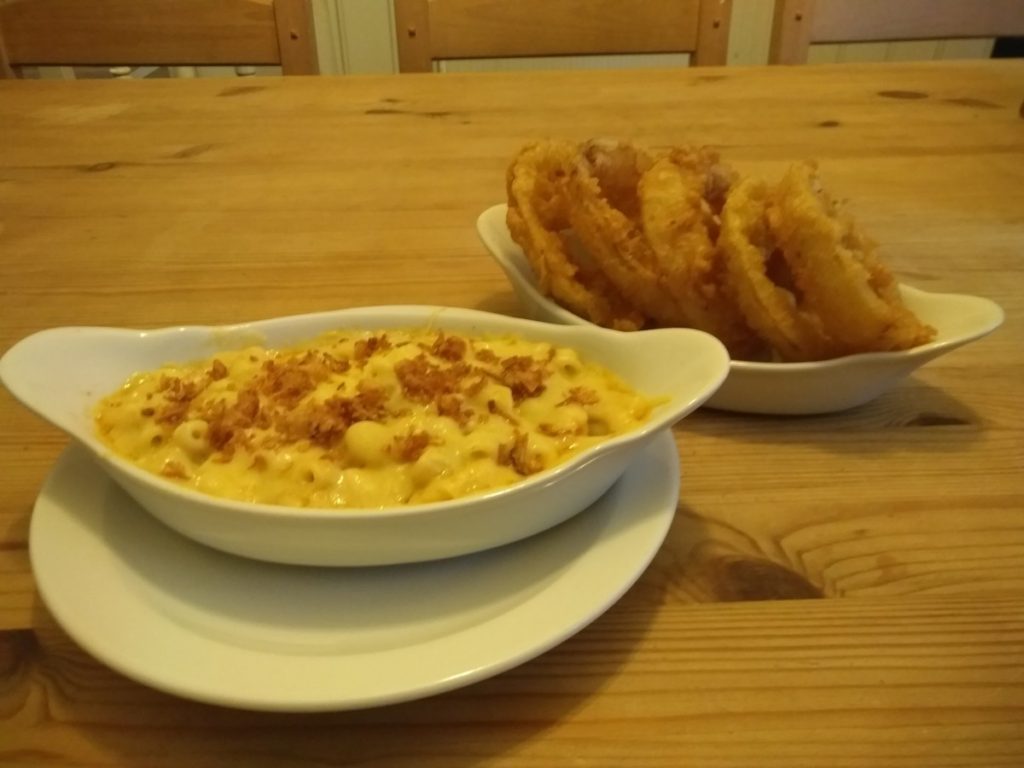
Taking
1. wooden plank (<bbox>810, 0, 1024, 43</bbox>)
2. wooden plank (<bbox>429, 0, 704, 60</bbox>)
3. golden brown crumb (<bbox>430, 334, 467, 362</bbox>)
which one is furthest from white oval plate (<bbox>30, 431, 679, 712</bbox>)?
wooden plank (<bbox>810, 0, 1024, 43</bbox>)

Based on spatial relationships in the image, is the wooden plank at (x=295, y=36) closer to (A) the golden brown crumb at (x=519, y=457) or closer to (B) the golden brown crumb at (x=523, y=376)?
→ (B) the golden brown crumb at (x=523, y=376)

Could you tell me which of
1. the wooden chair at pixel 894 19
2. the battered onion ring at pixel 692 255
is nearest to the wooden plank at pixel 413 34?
the wooden chair at pixel 894 19

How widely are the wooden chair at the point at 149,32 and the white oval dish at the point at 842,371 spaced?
1536 millimetres

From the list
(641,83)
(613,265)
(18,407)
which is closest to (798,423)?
(613,265)

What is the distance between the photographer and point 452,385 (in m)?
0.72

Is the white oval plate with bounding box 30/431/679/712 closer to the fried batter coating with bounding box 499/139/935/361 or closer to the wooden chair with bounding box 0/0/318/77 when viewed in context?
the fried batter coating with bounding box 499/139/935/361

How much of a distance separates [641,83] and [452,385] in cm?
147

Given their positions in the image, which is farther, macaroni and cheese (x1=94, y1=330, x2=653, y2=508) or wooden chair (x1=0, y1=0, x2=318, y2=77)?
wooden chair (x1=0, y1=0, x2=318, y2=77)

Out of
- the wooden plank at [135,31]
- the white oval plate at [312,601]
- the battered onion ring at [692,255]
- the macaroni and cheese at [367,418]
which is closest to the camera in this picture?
the white oval plate at [312,601]

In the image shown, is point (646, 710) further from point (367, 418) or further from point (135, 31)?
point (135, 31)

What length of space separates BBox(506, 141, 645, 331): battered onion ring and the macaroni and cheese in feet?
0.50

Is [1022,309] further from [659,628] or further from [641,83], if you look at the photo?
[641,83]

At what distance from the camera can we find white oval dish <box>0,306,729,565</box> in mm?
590

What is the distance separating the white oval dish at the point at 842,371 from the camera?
0.82 m
